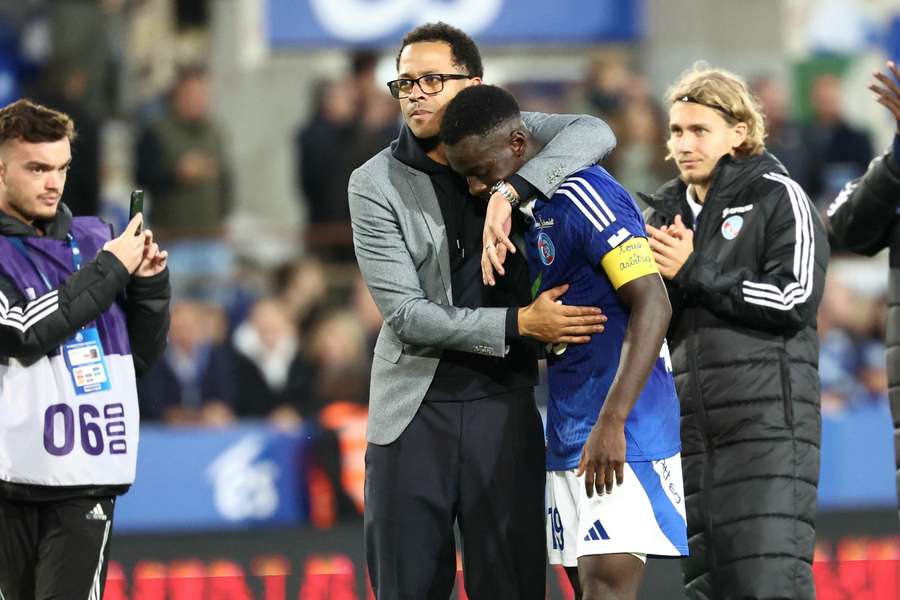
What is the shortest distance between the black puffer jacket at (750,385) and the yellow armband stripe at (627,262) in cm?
74

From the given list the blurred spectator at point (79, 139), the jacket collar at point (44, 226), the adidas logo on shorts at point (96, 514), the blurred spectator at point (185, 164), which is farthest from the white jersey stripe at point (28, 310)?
the blurred spectator at point (185, 164)

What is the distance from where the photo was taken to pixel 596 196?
14.6 feet

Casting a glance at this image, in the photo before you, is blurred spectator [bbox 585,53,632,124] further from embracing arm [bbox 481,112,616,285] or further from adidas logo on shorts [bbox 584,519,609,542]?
adidas logo on shorts [bbox 584,519,609,542]

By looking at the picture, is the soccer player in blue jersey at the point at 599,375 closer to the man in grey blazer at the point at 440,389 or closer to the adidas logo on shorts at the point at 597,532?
the adidas logo on shorts at the point at 597,532

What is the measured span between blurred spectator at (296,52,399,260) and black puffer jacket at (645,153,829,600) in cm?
553

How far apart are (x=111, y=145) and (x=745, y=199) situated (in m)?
7.44

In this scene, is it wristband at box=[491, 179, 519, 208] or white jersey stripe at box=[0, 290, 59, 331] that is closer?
wristband at box=[491, 179, 519, 208]

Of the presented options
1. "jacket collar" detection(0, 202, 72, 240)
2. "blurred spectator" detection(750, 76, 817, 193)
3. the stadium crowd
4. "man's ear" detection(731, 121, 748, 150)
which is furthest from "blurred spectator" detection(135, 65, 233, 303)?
"man's ear" detection(731, 121, 748, 150)

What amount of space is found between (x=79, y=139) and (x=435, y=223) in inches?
226

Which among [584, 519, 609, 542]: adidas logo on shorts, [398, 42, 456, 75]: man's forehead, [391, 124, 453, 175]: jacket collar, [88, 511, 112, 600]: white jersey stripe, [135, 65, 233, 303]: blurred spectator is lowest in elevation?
[88, 511, 112, 600]: white jersey stripe

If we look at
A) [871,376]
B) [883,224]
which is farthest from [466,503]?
[871,376]

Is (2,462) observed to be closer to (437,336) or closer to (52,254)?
(52,254)

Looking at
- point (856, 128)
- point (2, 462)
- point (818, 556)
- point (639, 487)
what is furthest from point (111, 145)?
point (639, 487)

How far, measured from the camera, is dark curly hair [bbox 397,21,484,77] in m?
4.83
